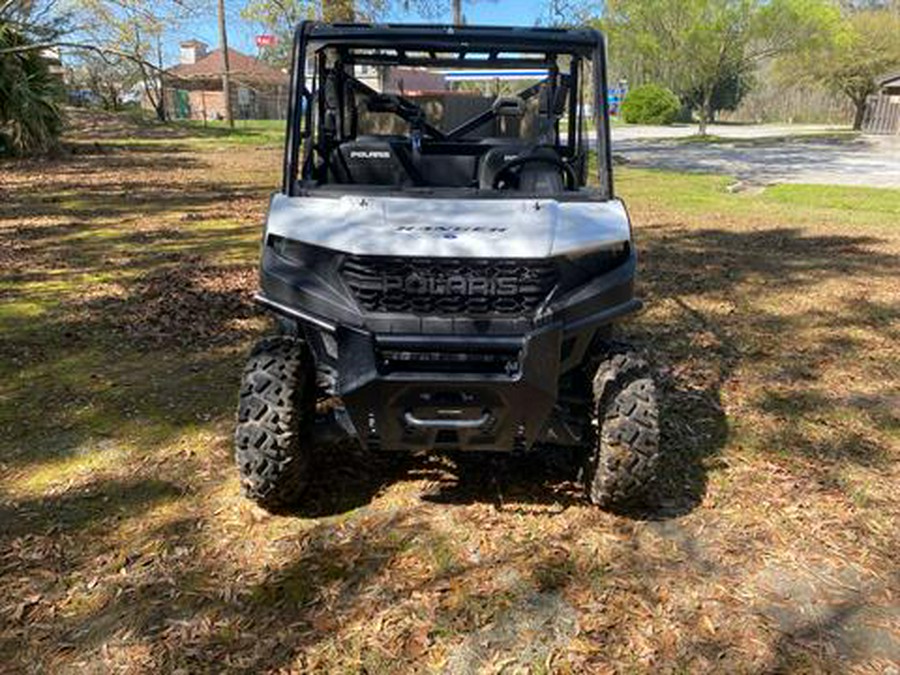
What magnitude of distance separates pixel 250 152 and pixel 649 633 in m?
24.4

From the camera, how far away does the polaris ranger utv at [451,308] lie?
284 cm

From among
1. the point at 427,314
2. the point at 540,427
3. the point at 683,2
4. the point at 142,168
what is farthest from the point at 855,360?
the point at 683,2

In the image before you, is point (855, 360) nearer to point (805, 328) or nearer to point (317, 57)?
point (805, 328)

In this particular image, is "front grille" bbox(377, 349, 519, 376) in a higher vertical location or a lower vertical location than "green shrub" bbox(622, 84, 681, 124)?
lower

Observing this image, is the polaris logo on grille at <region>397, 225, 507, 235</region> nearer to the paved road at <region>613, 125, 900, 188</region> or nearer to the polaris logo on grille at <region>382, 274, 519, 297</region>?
the polaris logo on grille at <region>382, 274, 519, 297</region>

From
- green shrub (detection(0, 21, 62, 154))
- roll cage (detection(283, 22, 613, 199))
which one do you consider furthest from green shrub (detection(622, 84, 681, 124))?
roll cage (detection(283, 22, 613, 199))

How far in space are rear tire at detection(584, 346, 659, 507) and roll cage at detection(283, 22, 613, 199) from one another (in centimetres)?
75

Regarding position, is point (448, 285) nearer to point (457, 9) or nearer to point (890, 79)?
point (457, 9)

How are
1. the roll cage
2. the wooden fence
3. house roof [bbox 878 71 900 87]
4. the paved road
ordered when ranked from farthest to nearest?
house roof [bbox 878 71 900 87] → the wooden fence → the paved road → the roll cage

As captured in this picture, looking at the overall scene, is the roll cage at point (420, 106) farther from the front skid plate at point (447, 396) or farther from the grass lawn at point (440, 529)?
the grass lawn at point (440, 529)

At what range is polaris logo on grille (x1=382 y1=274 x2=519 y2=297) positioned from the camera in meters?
2.86

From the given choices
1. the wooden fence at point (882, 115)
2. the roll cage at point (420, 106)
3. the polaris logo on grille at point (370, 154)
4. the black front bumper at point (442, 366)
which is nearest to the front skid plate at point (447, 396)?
the black front bumper at point (442, 366)

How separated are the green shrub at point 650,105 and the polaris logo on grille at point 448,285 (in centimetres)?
5117

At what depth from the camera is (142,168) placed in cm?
1820
